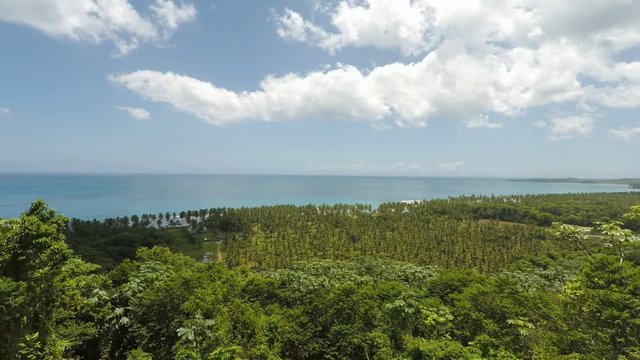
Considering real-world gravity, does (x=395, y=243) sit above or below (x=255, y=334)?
below

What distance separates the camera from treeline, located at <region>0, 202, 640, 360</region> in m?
17.1

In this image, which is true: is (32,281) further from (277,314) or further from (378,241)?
(378,241)

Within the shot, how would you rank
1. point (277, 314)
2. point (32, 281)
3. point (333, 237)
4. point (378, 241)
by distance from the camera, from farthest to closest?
point (333, 237), point (378, 241), point (277, 314), point (32, 281)

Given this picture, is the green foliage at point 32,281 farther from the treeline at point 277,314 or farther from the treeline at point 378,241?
the treeline at point 378,241

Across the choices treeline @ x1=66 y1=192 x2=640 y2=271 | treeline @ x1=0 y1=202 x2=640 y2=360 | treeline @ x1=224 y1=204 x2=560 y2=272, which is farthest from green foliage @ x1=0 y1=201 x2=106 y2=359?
treeline @ x1=224 y1=204 x2=560 y2=272

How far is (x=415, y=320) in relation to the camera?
2416cm

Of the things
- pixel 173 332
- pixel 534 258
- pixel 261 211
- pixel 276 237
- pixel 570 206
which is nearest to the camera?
pixel 173 332

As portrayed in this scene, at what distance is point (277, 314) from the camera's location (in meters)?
26.5

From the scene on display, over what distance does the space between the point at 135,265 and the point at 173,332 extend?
10132 mm

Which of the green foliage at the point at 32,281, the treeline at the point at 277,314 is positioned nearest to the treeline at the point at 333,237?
the treeline at the point at 277,314

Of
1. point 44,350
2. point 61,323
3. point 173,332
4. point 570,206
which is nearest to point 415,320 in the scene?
point 173,332

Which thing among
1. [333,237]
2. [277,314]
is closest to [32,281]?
[277,314]

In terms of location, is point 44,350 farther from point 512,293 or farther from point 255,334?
point 512,293

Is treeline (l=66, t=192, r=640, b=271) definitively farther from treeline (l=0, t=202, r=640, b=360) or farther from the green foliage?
the green foliage
